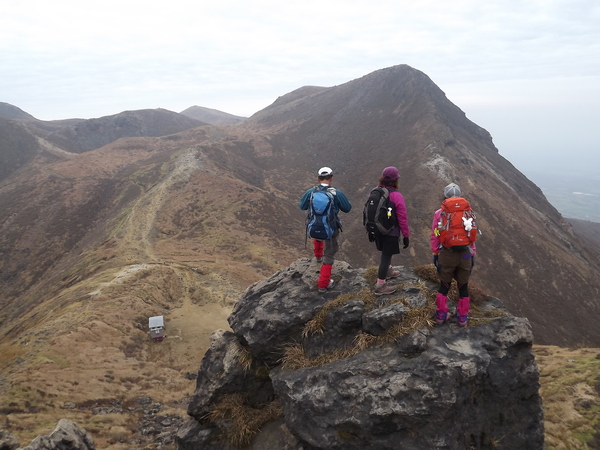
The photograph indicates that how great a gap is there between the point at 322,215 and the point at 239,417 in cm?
654

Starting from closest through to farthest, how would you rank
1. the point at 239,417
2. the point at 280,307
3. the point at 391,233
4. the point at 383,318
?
the point at 383,318
the point at 391,233
the point at 239,417
the point at 280,307

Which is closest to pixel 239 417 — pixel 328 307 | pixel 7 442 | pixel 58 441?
pixel 328 307

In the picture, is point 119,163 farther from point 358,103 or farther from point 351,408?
point 351,408

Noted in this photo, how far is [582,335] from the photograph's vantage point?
37.7 m

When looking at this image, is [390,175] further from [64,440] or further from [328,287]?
[64,440]

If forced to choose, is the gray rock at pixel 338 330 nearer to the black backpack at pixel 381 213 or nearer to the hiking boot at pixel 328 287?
the hiking boot at pixel 328 287

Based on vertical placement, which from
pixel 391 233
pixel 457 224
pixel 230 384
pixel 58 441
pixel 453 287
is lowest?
pixel 58 441

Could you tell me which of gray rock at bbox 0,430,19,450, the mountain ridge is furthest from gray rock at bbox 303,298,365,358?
the mountain ridge

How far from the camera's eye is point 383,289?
10008 millimetres

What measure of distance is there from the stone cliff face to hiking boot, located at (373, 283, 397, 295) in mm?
291

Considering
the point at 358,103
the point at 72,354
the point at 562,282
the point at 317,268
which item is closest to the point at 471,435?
the point at 317,268

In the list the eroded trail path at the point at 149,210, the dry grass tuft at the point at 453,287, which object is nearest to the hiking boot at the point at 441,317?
the dry grass tuft at the point at 453,287

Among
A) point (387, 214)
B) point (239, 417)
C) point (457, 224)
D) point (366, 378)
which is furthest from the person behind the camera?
point (239, 417)

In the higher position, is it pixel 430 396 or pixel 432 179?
pixel 432 179
